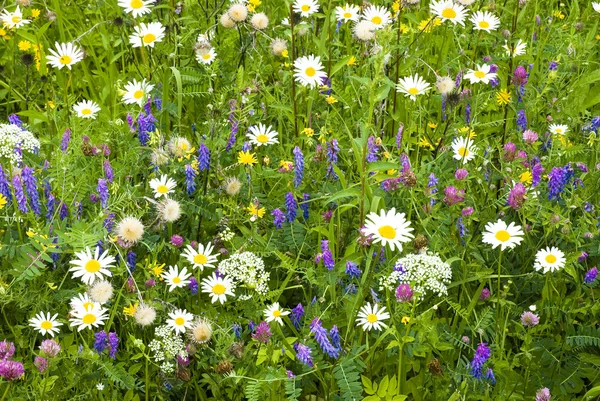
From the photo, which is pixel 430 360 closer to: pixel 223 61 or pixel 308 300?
pixel 308 300

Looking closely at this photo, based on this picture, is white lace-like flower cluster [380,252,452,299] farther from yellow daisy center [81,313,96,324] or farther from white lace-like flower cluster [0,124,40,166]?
white lace-like flower cluster [0,124,40,166]

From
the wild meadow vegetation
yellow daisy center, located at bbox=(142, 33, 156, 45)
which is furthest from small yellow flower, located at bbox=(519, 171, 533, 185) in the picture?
yellow daisy center, located at bbox=(142, 33, 156, 45)

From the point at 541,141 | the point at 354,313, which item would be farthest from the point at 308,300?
the point at 541,141

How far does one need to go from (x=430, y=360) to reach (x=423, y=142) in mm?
1131

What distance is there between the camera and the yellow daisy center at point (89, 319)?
2.31 metres

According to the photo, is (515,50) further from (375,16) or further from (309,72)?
(309,72)

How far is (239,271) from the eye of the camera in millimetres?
2316

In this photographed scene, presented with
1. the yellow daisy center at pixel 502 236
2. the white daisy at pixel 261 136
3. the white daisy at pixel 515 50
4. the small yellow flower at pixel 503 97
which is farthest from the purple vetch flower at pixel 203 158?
the white daisy at pixel 515 50

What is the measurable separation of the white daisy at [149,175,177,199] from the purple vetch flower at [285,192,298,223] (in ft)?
1.33

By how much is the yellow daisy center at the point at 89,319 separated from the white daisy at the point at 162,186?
0.57 metres

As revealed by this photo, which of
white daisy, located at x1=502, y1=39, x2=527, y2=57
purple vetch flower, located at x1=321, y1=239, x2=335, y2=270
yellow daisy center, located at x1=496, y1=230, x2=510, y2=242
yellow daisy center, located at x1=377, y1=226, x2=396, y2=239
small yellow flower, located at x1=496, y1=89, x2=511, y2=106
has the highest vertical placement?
white daisy, located at x1=502, y1=39, x2=527, y2=57

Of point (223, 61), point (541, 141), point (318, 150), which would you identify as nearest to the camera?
point (318, 150)

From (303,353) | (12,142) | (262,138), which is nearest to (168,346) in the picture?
(303,353)

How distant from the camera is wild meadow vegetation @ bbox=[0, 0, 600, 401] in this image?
232cm
